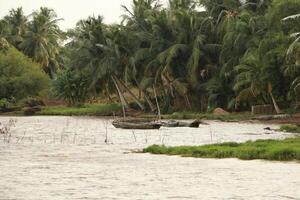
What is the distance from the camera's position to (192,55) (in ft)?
155

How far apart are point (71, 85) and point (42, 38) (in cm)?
1369

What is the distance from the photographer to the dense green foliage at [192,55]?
40500 millimetres

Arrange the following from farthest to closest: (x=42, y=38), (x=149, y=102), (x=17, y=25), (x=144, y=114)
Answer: (x=17, y=25), (x=42, y=38), (x=149, y=102), (x=144, y=114)

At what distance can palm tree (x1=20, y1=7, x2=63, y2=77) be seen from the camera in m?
68.0

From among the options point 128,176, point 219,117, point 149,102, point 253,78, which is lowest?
point 128,176

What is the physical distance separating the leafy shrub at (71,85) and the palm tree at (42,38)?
10951 mm

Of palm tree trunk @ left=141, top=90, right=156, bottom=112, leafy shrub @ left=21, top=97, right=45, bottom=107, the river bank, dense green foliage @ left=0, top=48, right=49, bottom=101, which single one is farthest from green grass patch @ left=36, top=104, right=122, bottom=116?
dense green foliage @ left=0, top=48, right=49, bottom=101

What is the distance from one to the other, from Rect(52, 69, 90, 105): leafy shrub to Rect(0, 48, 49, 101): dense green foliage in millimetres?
3915

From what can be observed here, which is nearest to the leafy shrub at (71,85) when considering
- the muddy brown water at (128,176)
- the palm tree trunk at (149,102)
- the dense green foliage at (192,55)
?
the dense green foliage at (192,55)

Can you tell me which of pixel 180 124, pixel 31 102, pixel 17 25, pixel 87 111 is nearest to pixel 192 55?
pixel 87 111

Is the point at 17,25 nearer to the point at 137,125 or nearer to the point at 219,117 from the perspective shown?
the point at 219,117

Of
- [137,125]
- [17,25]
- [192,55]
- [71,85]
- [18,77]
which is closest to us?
[137,125]

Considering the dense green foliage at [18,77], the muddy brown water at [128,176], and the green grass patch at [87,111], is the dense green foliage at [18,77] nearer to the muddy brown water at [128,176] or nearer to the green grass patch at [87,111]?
the green grass patch at [87,111]

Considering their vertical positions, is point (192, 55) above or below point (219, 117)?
above
